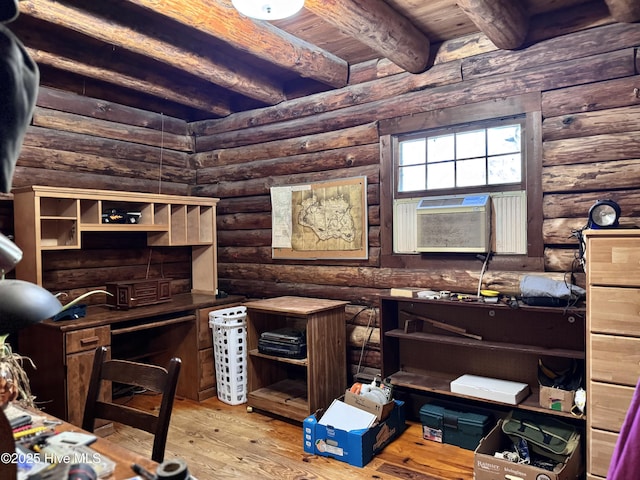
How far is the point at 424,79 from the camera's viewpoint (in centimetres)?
348

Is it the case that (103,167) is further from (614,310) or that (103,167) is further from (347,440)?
(614,310)

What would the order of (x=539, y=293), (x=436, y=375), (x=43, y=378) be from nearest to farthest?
(x=539, y=293) < (x=43, y=378) < (x=436, y=375)

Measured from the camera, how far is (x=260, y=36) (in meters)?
3.08

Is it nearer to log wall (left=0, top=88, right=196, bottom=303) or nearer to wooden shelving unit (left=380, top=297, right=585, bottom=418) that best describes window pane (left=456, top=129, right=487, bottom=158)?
wooden shelving unit (left=380, top=297, right=585, bottom=418)

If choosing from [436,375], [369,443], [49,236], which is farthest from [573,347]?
[49,236]

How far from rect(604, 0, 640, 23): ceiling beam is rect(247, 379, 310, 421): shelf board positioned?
3089 mm

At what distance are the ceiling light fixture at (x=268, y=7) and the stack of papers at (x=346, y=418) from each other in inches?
94.7

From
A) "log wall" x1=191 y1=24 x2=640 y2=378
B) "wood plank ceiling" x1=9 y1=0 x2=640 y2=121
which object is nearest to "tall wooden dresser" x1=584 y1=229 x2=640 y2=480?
"log wall" x1=191 y1=24 x2=640 y2=378

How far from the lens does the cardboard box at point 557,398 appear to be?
2.67m

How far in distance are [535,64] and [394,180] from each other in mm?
1213

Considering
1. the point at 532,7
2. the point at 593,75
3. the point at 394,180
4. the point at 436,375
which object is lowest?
the point at 436,375

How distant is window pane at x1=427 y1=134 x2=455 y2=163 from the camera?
11.3 ft

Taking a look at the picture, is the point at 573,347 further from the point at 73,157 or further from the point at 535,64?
the point at 73,157

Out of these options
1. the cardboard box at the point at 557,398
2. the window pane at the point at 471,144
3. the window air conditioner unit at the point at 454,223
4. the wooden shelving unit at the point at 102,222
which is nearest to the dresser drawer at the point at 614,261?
the cardboard box at the point at 557,398
